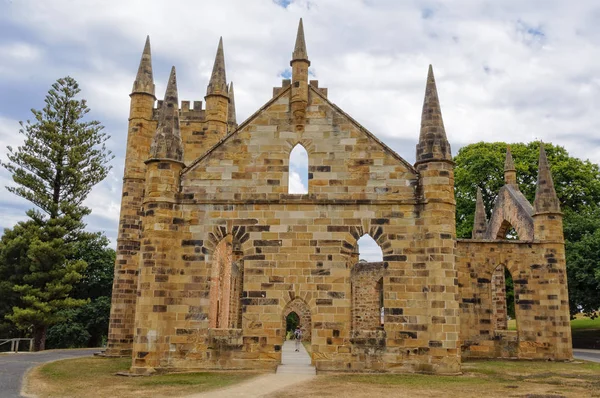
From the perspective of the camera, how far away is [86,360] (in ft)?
67.3

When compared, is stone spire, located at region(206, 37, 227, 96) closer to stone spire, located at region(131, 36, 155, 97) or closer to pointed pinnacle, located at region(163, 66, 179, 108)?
stone spire, located at region(131, 36, 155, 97)

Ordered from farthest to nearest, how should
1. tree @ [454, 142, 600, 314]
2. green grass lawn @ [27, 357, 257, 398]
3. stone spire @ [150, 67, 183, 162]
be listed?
tree @ [454, 142, 600, 314] → stone spire @ [150, 67, 183, 162] → green grass lawn @ [27, 357, 257, 398]

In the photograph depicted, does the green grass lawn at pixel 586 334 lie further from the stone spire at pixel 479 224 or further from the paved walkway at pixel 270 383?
the paved walkway at pixel 270 383

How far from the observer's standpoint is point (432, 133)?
57.8 ft

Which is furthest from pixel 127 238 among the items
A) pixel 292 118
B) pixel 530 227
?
pixel 530 227

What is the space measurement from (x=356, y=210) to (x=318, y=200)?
4.49 ft

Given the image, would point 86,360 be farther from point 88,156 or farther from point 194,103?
point 88,156

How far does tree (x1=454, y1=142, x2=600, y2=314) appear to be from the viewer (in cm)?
3222

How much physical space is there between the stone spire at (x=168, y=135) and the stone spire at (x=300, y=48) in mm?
4784

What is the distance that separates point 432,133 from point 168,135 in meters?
9.40

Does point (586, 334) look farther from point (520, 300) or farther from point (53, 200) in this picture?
point (53, 200)

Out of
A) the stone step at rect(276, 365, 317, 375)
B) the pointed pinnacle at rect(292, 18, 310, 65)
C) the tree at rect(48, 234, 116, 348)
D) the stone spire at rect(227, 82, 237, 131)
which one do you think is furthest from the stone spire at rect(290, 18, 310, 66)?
the tree at rect(48, 234, 116, 348)

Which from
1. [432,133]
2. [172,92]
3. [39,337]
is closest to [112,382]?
[172,92]

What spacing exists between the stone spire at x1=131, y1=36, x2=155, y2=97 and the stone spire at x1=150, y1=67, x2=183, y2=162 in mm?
7029
